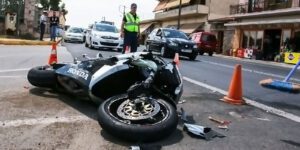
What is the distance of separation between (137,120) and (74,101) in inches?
88.5

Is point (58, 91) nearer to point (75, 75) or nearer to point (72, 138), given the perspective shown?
point (75, 75)

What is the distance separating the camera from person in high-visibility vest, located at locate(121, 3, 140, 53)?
41.9 ft

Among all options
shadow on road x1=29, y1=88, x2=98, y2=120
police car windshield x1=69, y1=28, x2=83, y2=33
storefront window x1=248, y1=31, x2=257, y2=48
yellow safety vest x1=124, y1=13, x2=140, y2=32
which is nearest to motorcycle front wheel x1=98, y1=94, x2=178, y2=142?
shadow on road x1=29, y1=88, x2=98, y2=120

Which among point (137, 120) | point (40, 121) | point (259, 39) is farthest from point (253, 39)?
point (137, 120)

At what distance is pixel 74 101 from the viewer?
6844mm

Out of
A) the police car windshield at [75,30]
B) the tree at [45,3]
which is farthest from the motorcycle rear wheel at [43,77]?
the tree at [45,3]

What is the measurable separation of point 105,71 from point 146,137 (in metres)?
1.66

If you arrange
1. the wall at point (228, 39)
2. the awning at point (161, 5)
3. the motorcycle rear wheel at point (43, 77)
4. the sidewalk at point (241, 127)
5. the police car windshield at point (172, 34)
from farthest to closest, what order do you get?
the awning at point (161, 5), the wall at point (228, 39), the police car windshield at point (172, 34), the motorcycle rear wheel at point (43, 77), the sidewalk at point (241, 127)

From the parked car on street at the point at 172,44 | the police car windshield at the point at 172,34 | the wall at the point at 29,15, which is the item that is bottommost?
the parked car on street at the point at 172,44

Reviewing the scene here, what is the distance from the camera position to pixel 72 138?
4.75m

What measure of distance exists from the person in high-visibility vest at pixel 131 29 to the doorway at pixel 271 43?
2622cm

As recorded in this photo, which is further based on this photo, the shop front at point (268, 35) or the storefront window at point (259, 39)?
Answer: the storefront window at point (259, 39)

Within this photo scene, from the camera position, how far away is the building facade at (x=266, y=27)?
35.1 m

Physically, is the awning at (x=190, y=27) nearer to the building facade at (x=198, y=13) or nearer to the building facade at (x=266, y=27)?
the building facade at (x=198, y=13)
